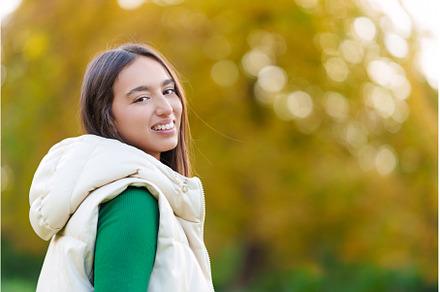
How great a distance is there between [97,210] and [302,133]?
23.3 feet

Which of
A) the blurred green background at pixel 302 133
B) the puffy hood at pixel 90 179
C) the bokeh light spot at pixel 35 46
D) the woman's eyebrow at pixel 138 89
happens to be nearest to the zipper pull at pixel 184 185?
the puffy hood at pixel 90 179

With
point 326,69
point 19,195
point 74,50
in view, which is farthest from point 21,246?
point 326,69

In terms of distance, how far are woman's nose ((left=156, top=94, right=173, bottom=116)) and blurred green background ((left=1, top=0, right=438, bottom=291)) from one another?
629cm

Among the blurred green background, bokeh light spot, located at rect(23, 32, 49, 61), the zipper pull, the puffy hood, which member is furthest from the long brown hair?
bokeh light spot, located at rect(23, 32, 49, 61)

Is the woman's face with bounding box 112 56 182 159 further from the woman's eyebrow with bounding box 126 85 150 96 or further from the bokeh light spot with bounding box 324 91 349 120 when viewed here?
the bokeh light spot with bounding box 324 91 349 120

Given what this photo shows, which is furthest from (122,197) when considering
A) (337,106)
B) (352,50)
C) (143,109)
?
(352,50)

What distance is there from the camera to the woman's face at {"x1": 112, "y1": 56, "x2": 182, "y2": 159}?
168cm

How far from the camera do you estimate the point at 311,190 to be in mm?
7980

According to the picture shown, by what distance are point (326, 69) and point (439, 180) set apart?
82.8 inches

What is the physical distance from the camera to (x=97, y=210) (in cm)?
144

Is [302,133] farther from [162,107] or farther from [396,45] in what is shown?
[162,107]

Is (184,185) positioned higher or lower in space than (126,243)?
higher

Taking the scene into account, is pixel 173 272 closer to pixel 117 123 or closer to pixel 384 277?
pixel 117 123

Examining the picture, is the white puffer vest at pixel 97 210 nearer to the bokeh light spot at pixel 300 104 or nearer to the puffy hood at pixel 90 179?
the puffy hood at pixel 90 179
